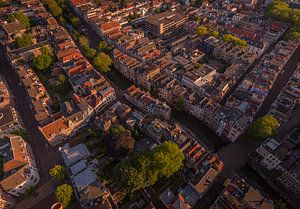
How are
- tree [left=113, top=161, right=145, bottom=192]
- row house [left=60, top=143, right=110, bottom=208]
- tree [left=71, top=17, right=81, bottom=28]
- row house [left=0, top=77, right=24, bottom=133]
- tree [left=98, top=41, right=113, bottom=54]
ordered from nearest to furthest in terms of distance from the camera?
row house [left=60, top=143, right=110, bottom=208] < tree [left=113, top=161, right=145, bottom=192] < row house [left=0, top=77, right=24, bottom=133] < tree [left=98, top=41, right=113, bottom=54] < tree [left=71, top=17, right=81, bottom=28]

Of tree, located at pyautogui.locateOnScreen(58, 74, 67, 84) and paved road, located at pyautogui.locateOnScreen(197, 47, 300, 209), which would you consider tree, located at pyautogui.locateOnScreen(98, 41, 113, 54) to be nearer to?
tree, located at pyautogui.locateOnScreen(58, 74, 67, 84)

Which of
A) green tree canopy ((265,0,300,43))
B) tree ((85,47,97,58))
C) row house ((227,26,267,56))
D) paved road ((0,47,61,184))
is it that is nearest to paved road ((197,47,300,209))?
row house ((227,26,267,56))

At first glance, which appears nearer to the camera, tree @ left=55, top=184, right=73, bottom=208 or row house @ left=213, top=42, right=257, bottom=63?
tree @ left=55, top=184, right=73, bottom=208

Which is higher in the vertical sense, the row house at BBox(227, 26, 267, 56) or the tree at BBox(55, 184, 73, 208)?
the row house at BBox(227, 26, 267, 56)

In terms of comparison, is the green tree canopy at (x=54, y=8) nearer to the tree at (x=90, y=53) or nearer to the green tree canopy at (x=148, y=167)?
the tree at (x=90, y=53)

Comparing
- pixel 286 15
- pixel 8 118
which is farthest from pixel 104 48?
pixel 286 15

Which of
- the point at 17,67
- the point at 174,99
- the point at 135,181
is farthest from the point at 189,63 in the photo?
the point at 17,67
